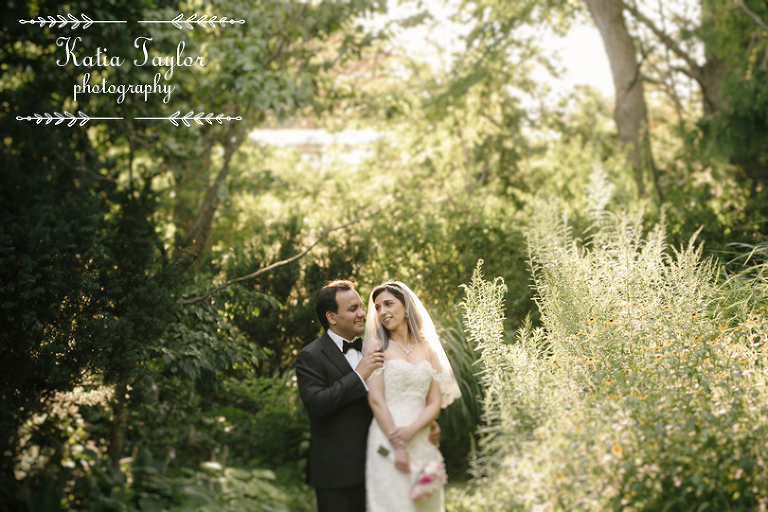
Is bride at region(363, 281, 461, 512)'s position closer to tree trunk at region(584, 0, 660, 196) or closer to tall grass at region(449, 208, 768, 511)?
tall grass at region(449, 208, 768, 511)

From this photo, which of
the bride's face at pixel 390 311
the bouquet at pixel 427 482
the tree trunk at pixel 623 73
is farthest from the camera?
the tree trunk at pixel 623 73

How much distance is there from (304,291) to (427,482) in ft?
14.4

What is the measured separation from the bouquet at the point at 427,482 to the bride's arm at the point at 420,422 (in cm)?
17

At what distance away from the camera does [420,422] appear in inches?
117

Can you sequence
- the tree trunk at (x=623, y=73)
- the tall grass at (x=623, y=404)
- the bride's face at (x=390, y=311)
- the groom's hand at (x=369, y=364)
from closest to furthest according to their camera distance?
1. the tall grass at (x=623, y=404)
2. the groom's hand at (x=369, y=364)
3. the bride's face at (x=390, y=311)
4. the tree trunk at (x=623, y=73)

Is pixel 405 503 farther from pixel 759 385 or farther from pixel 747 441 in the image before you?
pixel 759 385

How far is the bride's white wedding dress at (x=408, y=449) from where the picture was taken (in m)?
2.89

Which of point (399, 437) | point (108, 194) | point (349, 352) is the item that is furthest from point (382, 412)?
point (108, 194)

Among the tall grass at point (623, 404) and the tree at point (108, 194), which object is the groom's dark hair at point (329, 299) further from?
the tree at point (108, 194)

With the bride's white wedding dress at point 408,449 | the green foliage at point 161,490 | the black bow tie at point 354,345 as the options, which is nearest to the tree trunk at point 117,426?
the green foliage at point 161,490

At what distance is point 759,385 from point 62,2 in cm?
692

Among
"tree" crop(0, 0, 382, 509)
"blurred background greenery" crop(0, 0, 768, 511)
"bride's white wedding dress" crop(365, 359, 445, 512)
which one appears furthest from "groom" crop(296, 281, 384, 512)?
"tree" crop(0, 0, 382, 509)

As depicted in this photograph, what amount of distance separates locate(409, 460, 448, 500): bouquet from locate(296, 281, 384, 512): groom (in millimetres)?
329

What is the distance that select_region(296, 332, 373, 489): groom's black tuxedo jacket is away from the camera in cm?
303
